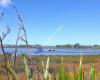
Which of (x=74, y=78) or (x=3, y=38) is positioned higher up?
(x=3, y=38)

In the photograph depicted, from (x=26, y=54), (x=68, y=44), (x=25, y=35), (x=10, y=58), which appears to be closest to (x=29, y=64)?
(x=26, y=54)

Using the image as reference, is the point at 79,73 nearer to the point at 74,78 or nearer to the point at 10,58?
the point at 74,78

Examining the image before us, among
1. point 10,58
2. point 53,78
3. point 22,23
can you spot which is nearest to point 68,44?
point 10,58

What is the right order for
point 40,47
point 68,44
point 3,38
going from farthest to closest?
point 68,44 < point 40,47 < point 3,38

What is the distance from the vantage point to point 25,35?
7.63ft

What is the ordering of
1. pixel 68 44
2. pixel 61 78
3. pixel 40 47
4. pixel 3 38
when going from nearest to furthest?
pixel 3 38 → pixel 61 78 → pixel 40 47 → pixel 68 44

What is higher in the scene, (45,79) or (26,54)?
(26,54)

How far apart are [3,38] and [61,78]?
482 mm

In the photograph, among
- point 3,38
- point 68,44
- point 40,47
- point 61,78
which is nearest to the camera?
point 3,38

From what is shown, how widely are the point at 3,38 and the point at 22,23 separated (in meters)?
0.16

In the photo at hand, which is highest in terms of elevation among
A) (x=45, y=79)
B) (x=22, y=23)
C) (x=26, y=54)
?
(x=22, y=23)

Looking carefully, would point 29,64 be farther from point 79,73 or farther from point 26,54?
point 79,73

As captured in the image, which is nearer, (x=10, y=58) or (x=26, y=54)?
(x=26, y=54)

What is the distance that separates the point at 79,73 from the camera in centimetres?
240
